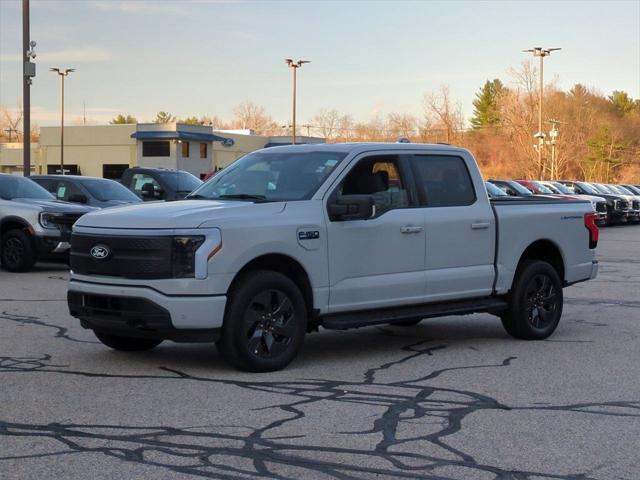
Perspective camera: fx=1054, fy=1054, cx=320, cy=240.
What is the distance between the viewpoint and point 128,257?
26.7ft

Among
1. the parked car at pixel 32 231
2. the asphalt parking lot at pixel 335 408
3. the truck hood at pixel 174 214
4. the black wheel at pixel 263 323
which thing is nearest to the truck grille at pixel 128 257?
the truck hood at pixel 174 214

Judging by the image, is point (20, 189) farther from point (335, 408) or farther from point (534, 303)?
point (335, 408)

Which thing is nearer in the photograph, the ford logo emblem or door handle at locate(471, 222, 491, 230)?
the ford logo emblem

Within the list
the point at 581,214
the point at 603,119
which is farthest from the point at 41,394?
the point at 603,119

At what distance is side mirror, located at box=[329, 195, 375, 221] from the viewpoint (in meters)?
8.67

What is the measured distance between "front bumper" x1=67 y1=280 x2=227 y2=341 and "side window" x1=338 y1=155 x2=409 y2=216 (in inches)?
68.6

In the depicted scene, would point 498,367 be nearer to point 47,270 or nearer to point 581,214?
point 581,214

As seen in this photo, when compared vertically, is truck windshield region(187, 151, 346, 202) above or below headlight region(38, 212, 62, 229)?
above

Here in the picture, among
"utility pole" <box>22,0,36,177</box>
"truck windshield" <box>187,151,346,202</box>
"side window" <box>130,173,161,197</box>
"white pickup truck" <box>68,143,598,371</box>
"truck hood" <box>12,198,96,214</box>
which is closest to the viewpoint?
"white pickup truck" <box>68,143,598,371</box>

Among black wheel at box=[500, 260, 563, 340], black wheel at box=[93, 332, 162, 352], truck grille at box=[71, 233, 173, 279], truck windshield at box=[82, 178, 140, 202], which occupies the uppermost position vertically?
truck windshield at box=[82, 178, 140, 202]

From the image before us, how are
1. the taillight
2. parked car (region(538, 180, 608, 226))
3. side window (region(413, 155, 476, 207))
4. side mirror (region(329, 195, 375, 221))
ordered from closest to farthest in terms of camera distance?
side mirror (region(329, 195, 375, 221)) → side window (region(413, 155, 476, 207)) → the taillight → parked car (region(538, 180, 608, 226))

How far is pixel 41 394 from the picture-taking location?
24.2 ft

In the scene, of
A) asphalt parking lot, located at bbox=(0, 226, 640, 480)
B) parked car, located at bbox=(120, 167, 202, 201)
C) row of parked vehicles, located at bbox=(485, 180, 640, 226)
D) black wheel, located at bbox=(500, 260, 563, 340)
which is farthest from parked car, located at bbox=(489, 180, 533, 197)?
asphalt parking lot, located at bbox=(0, 226, 640, 480)

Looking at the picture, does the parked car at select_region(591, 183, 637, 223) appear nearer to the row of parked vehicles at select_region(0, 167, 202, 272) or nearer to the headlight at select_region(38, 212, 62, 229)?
the row of parked vehicles at select_region(0, 167, 202, 272)
